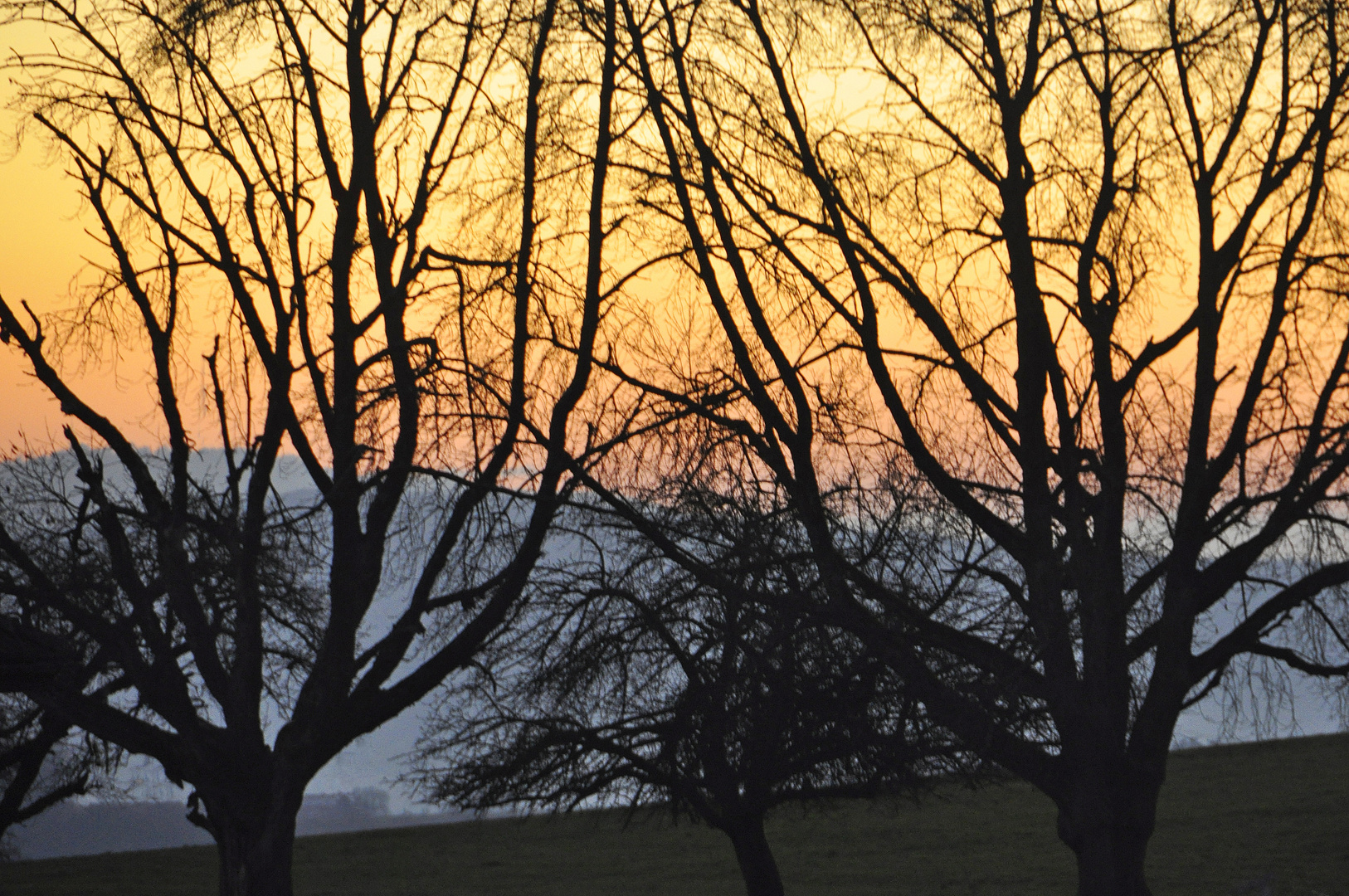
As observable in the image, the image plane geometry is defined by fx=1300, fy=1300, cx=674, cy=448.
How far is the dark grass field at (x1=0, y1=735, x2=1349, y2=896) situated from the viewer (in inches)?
846

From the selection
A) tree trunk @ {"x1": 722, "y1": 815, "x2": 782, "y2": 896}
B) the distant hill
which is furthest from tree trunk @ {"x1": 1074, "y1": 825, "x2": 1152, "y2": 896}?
the distant hill

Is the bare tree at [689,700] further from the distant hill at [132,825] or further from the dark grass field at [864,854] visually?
the distant hill at [132,825]

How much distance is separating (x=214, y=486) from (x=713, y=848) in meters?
15.2

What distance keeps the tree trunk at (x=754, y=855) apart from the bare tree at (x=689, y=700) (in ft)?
0.07

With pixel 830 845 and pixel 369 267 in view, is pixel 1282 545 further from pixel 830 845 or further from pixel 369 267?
pixel 830 845

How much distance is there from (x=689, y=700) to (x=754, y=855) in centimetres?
540

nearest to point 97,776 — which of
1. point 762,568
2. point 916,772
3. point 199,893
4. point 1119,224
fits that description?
point 199,893

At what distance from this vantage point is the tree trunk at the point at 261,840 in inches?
367

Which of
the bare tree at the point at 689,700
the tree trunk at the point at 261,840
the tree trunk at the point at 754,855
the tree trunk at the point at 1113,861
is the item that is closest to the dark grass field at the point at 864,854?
the tree trunk at the point at 754,855

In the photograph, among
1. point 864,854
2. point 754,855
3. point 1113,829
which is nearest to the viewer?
point 1113,829

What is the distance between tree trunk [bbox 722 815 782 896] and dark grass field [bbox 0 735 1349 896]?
4.21 m

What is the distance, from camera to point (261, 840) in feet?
30.8

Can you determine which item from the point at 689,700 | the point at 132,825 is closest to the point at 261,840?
the point at 689,700

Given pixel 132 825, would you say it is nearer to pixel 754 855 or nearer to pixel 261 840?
pixel 754 855
